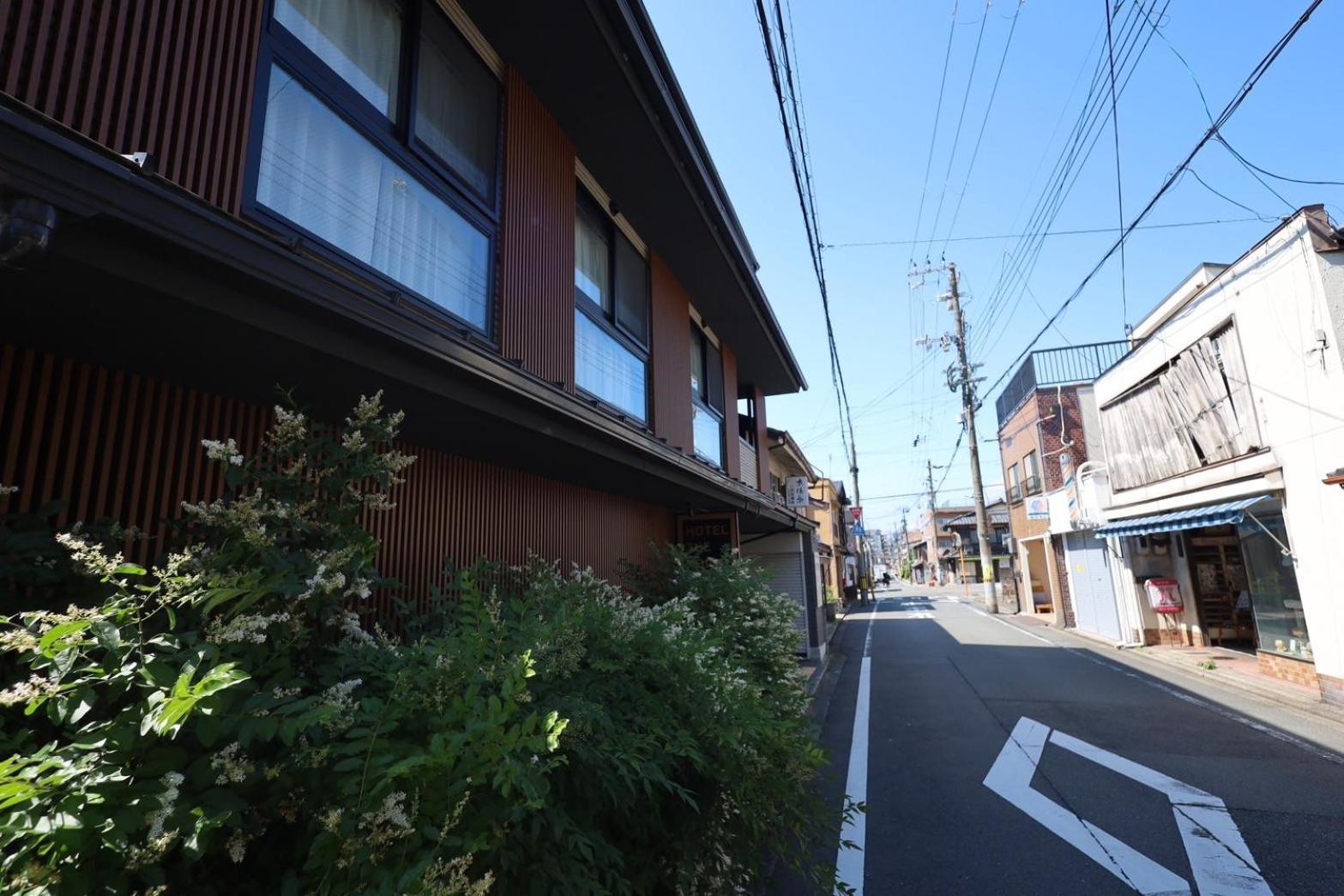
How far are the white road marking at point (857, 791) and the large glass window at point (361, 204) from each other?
4059 mm

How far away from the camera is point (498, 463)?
4.82 meters

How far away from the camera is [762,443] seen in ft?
43.6

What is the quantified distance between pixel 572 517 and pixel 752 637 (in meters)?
2.13

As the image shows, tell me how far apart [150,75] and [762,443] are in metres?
11.7

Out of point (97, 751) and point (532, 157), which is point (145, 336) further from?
point (532, 157)

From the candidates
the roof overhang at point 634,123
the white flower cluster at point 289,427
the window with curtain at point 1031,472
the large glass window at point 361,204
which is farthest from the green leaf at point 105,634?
the window with curtain at point 1031,472

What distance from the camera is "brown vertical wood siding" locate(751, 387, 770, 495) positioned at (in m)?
13.1

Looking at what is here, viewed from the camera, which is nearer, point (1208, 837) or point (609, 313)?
point (1208, 837)

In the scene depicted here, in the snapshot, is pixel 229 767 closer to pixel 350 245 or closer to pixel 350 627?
pixel 350 627

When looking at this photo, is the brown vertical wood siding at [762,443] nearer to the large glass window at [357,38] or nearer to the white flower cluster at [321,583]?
the large glass window at [357,38]

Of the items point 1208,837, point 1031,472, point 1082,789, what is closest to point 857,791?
point 1082,789

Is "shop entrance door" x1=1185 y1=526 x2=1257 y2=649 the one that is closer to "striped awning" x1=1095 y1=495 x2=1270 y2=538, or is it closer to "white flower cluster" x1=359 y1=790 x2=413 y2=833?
"striped awning" x1=1095 y1=495 x2=1270 y2=538

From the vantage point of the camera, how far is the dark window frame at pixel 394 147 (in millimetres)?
2887

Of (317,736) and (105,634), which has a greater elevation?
(105,634)
